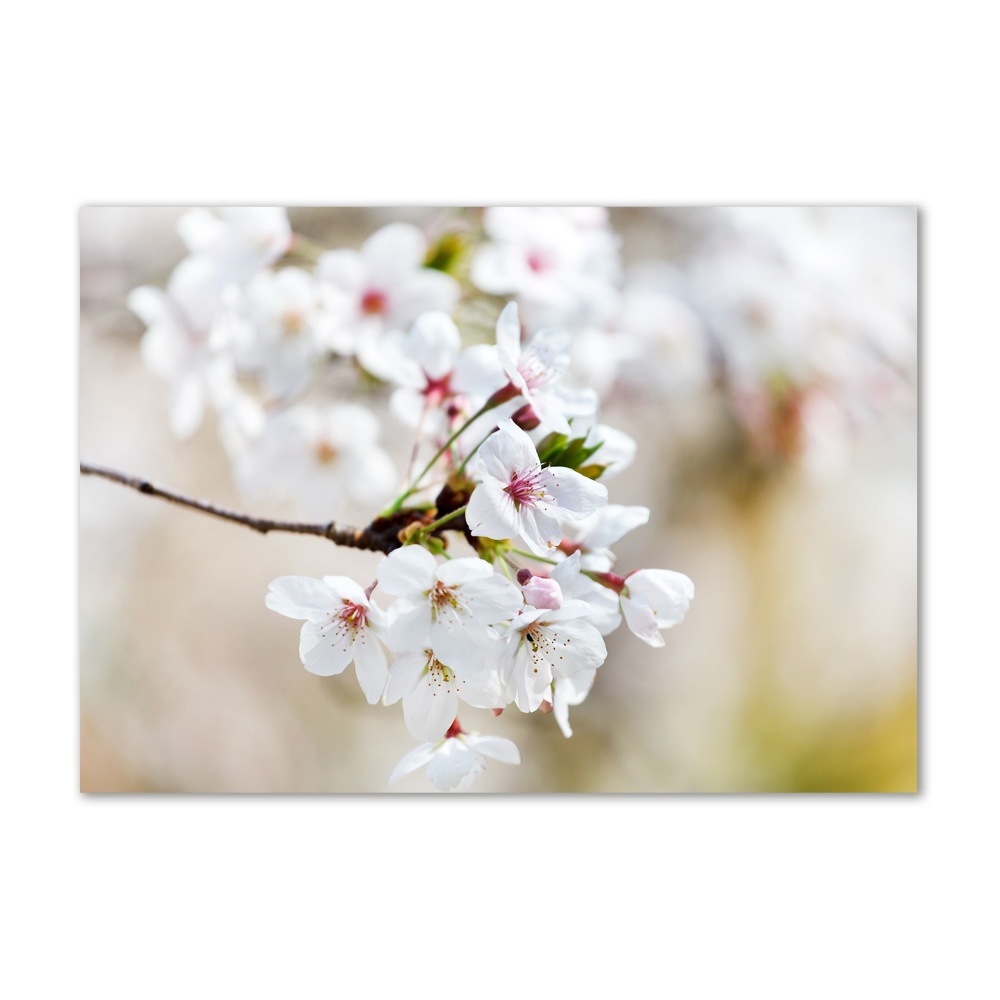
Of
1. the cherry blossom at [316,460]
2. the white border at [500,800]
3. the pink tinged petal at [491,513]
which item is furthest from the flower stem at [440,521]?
the white border at [500,800]

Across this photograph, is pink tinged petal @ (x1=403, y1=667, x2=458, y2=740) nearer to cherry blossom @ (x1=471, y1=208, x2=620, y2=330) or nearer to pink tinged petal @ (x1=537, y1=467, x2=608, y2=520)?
pink tinged petal @ (x1=537, y1=467, x2=608, y2=520)

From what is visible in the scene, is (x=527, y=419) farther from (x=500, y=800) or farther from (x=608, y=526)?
(x=500, y=800)

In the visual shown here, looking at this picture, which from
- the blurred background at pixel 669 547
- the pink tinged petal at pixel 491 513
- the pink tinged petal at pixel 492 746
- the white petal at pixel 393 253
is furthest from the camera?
the blurred background at pixel 669 547

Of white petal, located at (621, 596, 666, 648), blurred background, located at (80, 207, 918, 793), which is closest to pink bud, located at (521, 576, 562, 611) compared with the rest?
white petal, located at (621, 596, 666, 648)

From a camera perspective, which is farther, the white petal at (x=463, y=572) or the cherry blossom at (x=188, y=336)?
the cherry blossom at (x=188, y=336)

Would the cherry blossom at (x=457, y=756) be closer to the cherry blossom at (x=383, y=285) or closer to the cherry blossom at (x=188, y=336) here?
the cherry blossom at (x=383, y=285)

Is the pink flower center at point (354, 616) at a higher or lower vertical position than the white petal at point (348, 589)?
lower
